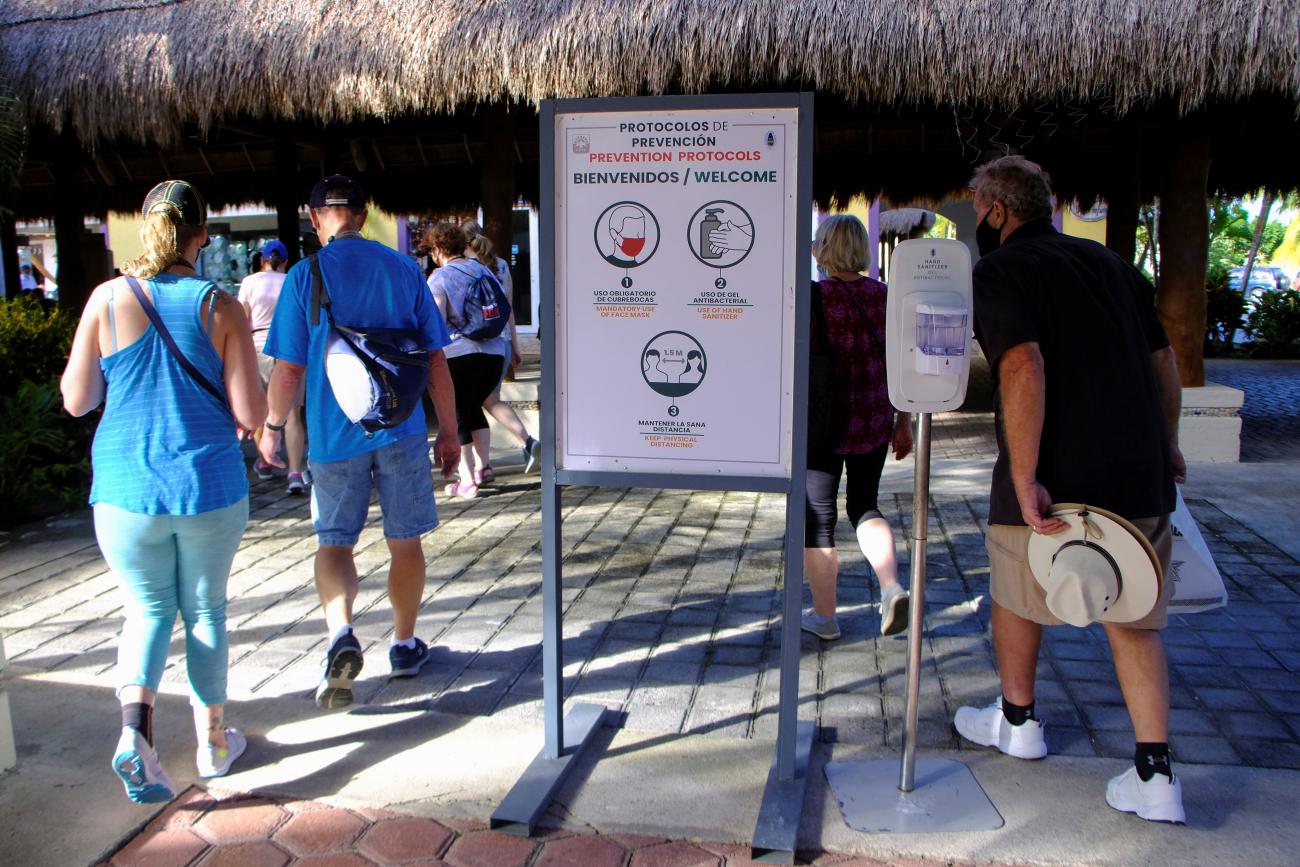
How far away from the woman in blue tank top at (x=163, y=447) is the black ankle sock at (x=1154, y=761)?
104 inches

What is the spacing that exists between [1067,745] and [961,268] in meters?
1.61

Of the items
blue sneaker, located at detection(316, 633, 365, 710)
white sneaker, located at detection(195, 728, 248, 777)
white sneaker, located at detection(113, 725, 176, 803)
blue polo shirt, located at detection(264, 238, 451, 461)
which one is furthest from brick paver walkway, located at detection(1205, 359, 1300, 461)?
white sneaker, located at detection(113, 725, 176, 803)

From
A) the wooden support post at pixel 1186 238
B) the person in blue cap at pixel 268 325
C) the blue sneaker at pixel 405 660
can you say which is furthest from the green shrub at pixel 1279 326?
the blue sneaker at pixel 405 660

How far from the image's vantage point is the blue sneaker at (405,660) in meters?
3.74

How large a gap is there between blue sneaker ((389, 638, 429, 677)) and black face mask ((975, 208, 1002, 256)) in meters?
2.44

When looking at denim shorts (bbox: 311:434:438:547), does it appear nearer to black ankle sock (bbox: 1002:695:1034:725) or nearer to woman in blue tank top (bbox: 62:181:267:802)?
woman in blue tank top (bbox: 62:181:267:802)

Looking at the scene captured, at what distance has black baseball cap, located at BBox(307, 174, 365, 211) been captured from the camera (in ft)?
11.5

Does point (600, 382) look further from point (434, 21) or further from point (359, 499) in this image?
point (434, 21)

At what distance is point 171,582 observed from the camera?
2881mm

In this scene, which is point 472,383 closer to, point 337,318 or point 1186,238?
point 337,318

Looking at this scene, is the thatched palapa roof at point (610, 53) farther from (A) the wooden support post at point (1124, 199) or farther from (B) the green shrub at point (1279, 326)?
(B) the green shrub at point (1279, 326)

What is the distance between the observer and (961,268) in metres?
2.58

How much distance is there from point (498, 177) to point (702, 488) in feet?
20.8

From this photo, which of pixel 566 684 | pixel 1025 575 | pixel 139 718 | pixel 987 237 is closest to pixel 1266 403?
pixel 987 237
